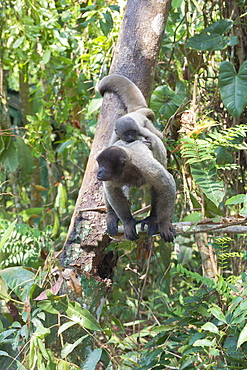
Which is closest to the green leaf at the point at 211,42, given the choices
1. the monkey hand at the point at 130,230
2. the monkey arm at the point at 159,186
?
the monkey arm at the point at 159,186

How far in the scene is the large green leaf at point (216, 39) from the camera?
139 inches

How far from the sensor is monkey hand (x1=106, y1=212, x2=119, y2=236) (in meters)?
2.67

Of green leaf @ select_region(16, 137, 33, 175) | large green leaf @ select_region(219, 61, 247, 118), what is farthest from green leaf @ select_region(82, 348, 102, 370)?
green leaf @ select_region(16, 137, 33, 175)

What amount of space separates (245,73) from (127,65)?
1010mm

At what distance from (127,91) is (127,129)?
430 mm

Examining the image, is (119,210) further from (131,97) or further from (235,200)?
(131,97)

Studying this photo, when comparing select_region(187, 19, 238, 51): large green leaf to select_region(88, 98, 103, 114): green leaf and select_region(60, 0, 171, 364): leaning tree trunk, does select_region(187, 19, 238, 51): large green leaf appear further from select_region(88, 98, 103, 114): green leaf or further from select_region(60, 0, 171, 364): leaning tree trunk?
select_region(88, 98, 103, 114): green leaf

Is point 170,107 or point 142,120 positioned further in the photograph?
point 170,107

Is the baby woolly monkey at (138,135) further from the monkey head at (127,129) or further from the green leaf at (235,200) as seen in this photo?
the green leaf at (235,200)

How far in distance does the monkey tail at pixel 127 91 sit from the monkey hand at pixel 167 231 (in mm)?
881

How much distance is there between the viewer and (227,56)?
13.0 ft

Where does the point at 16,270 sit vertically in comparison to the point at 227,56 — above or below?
below

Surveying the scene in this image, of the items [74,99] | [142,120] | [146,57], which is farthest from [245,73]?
[74,99]

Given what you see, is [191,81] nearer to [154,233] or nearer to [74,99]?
[74,99]
